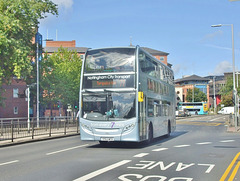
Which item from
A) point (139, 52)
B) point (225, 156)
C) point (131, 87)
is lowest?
point (225, 156)

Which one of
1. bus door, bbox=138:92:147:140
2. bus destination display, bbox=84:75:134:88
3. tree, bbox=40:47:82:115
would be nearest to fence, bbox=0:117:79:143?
bus destination display, bbox=84:75:134:88

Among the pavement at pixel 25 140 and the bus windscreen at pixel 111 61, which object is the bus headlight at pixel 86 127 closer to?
the bus windscreen at pixel 111 61

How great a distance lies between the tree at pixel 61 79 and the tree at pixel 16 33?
8.69 metres

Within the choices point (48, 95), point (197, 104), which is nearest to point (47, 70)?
point (48, 95)

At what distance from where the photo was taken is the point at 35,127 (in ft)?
70.3

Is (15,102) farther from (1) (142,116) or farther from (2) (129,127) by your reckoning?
(2) (129,127)

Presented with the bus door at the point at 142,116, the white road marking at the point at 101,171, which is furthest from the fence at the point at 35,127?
the white road marking at the point at 101,171

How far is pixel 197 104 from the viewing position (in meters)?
99.9

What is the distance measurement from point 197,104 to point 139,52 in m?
86.2

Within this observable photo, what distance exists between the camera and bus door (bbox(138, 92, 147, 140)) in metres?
15.4

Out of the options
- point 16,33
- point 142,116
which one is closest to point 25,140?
point 142,116

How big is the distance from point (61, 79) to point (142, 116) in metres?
37.9

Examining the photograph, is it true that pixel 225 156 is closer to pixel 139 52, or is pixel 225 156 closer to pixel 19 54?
pixel 139 52

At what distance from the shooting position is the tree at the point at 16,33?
98.6ft
